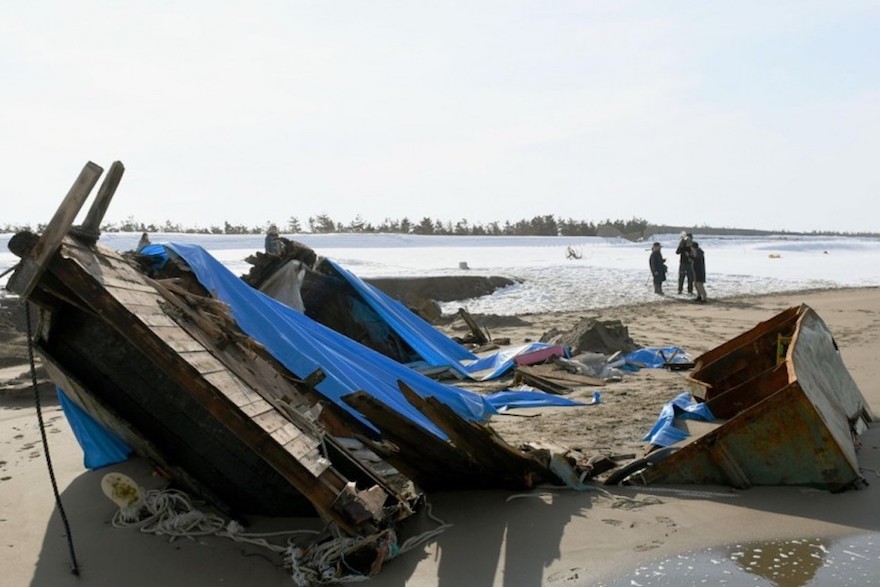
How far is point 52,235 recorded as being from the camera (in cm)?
383

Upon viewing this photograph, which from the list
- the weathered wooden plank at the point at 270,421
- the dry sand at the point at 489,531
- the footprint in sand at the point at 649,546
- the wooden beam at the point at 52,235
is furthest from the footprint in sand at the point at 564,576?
the wooden beam at the point at 52,235

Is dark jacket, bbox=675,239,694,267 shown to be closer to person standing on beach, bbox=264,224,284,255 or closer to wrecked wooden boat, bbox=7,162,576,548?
person standing on beach, bbox=264,224,284,255

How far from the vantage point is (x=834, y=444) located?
462cm

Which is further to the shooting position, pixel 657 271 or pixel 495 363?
pixel 657 271

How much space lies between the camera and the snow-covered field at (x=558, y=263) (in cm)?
2026

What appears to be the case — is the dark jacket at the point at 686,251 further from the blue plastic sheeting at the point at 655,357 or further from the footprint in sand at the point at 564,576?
the footprint in sand at the point at 564,576

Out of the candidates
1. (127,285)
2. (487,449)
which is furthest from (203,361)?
(487,449)

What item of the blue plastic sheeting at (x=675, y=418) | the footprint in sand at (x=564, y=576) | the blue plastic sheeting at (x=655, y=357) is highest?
the blue plastic sheeting at (x=675, y=418)

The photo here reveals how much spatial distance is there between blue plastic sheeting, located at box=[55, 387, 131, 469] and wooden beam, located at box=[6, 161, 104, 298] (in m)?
1.68

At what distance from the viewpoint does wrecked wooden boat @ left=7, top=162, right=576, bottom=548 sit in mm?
3820

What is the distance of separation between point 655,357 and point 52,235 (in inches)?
315

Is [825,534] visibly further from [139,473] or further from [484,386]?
[484,386]

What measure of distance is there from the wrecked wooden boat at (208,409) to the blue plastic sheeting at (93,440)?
0.23 m

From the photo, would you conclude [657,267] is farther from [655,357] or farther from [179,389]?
[179,389]
